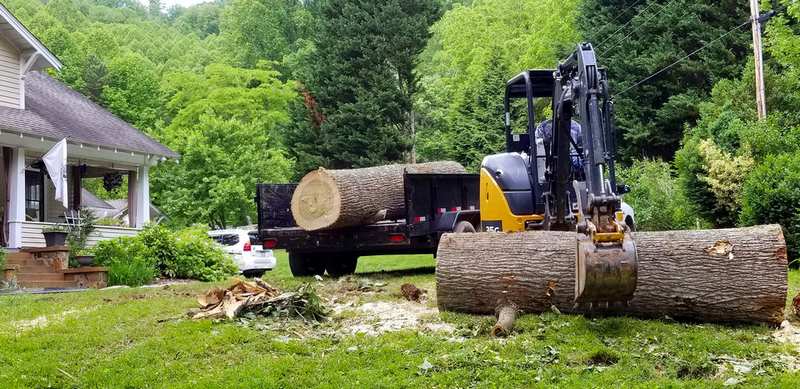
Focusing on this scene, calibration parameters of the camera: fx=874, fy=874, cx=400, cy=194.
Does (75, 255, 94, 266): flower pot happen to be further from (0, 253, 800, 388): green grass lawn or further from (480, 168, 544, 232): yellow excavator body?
(480, 168, 544, 232): yellow excavator body

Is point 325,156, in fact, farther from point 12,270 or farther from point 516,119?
point 12,270

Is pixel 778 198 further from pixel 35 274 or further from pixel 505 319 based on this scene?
pixel 35 274

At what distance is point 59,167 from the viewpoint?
19.0 metres

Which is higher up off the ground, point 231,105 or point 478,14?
point 478,14

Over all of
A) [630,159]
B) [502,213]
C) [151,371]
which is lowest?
[151,371]

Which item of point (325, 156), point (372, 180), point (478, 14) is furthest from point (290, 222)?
point (478, 14)

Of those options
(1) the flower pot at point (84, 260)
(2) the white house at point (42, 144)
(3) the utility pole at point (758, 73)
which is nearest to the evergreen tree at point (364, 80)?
(2) the white house at point (42, 144)

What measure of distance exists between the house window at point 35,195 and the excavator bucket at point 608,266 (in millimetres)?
19230

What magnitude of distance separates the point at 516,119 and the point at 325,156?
953 centimetres

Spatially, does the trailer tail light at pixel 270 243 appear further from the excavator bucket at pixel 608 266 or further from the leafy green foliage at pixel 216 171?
the leafy green foliage at pixel 216 171

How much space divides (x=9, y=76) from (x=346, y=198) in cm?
1041

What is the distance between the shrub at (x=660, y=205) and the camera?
22.9 m

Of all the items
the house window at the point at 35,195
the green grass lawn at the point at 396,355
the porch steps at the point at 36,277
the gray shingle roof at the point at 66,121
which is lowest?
the green grass lawn at the point at 396,355

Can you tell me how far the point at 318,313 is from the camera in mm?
9555
